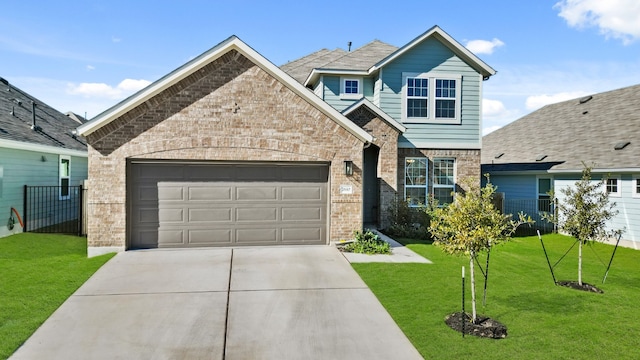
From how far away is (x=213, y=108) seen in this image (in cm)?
1124

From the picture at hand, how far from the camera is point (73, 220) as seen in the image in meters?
17.5

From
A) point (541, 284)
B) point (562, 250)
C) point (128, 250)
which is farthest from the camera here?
point (562, 250)

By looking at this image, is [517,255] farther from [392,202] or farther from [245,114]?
[245,114]

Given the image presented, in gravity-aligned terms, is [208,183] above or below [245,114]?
below

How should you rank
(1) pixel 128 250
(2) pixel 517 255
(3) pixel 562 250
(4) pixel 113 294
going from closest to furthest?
(4) pixel 113 294 < (1) pixel 128 250 < (2) pixel 517 255 < (3) pixel 562 250

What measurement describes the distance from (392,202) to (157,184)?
8663mm

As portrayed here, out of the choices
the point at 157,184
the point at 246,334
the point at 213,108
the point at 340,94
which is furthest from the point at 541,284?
the point at 340,94

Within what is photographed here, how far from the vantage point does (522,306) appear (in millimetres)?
7402

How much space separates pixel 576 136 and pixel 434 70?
8207 mm

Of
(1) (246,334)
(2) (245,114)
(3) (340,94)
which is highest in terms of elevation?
(3) (340,94)

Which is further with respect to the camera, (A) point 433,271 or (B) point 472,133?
(B) point 472,133

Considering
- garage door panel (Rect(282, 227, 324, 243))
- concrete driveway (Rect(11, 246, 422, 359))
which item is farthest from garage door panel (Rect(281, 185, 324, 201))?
concrete driveway (Rect(11, 246, 422, 359))

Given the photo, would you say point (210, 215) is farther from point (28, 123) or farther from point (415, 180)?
point (28, 123)

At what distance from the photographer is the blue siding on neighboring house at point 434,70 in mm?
16281
